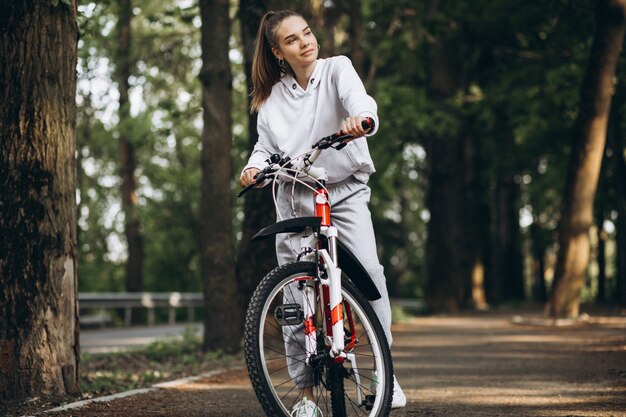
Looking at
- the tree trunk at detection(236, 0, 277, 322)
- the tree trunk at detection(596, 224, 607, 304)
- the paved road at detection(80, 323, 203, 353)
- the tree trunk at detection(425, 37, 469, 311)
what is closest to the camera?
the tree trunk at detection(236, 0, 277, 322)

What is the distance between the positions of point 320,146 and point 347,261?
0.63 meters

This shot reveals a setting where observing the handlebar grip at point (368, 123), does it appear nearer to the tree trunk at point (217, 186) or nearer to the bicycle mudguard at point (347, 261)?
the bicycle mudguard at point (347, 261)

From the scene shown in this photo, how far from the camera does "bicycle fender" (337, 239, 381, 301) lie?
15.7ft

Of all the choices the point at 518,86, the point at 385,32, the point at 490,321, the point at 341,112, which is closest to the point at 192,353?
the point at 341,112

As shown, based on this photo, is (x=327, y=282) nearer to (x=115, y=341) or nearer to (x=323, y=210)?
(x=323, y=210)

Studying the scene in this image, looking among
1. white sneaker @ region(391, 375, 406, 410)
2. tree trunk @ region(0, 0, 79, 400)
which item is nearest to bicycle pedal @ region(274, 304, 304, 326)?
white sneaker @ region(391, 375, 406, 410)

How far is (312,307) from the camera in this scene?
14.9 ft

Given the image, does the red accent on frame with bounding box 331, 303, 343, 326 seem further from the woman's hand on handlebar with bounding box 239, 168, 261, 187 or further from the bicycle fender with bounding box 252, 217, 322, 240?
the woman's hand on handlebar with bounding box 239, 168, 261, 187

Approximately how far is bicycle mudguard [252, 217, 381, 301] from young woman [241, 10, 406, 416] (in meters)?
0.10

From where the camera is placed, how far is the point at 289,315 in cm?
454

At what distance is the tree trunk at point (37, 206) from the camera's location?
6.09m

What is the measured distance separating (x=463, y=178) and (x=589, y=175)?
32.3 feet

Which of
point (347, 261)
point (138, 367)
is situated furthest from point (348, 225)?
point (138, 367)

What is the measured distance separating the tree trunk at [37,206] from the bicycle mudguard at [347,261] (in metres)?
2.28
